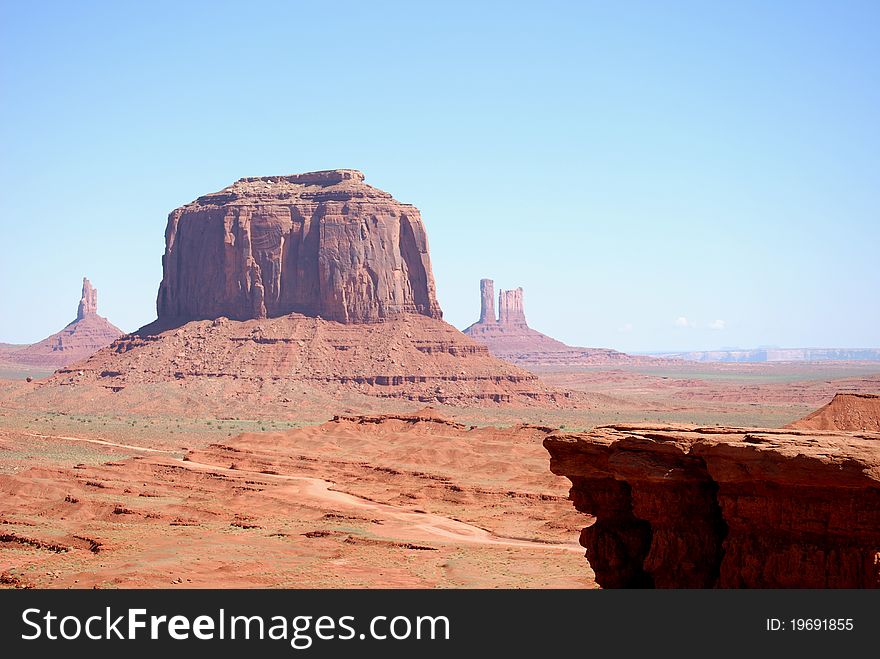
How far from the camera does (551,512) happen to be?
148 feet

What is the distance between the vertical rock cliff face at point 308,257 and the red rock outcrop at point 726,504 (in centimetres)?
10296

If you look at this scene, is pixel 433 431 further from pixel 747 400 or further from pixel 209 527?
pixel 747 400

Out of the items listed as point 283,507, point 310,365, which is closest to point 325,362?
point 310,365

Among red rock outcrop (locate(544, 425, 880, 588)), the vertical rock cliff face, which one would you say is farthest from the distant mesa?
red rock outcrop (locate(544, 425, 880, 588))

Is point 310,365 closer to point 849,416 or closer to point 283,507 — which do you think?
point 283,507

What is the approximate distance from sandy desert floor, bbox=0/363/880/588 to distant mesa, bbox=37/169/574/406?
1981 cm

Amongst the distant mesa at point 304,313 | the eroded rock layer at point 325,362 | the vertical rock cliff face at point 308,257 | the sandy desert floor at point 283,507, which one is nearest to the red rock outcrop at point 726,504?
the sandy desert floor at point 283,507

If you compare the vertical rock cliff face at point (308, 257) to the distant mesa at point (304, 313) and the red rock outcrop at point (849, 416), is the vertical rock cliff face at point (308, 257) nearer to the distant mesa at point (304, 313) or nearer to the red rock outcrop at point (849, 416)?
the distant mesa at point (304, 313)

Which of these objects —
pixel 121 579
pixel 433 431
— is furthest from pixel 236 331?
pixel 121 579

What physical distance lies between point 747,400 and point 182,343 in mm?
76436

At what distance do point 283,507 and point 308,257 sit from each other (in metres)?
80.5

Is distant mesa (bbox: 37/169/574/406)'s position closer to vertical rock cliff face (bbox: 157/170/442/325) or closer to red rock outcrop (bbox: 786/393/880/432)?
vertical rock cliff face (bbox: 157/170/442/325)

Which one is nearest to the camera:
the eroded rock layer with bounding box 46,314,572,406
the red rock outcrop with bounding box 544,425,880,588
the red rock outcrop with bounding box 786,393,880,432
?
the red rock outcrop with bounding box 544,425,880,588

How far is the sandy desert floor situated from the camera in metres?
30.8
